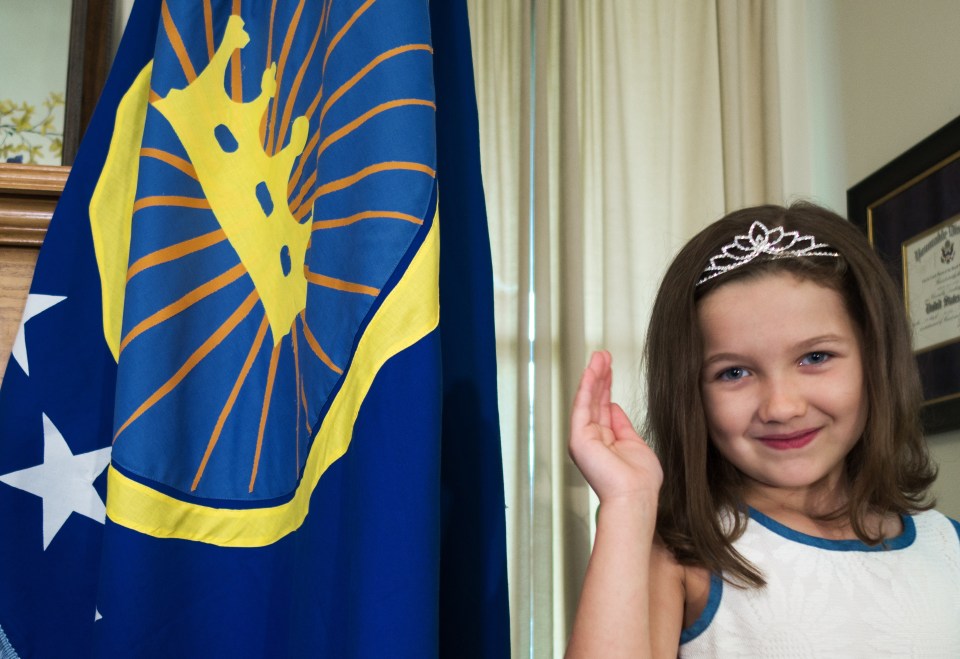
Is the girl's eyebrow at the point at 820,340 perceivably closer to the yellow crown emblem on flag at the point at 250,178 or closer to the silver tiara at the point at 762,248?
the silver tiara at the point at 762,248

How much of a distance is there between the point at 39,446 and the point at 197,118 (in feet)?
1.17

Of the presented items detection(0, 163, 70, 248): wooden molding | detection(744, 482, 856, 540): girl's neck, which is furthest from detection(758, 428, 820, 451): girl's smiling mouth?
detection(0, 163, 70, 248): wooden molding

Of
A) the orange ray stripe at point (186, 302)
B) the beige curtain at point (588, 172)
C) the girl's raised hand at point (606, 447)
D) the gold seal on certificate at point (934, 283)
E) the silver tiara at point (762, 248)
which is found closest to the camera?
the orange ray stripe at point (186, 302)

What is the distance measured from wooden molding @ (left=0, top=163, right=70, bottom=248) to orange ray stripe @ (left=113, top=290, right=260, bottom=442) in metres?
0.42

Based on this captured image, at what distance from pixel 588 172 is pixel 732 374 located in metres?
1.26

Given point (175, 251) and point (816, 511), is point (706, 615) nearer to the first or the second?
point (816, 511)

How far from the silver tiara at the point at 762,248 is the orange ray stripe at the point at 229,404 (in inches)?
25.1

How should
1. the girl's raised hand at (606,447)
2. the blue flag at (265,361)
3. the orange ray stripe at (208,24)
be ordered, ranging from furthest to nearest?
the girl's raised hand at (606,447)
the orange ray stripe at (208,24)
the blue flag at (265,361)

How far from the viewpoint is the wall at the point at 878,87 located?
1.85 meters

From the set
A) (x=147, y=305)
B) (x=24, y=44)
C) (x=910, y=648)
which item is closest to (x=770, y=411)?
(x=910, y=648)

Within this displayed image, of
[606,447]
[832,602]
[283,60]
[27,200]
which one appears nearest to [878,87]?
[832,602]

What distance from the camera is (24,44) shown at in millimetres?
1327

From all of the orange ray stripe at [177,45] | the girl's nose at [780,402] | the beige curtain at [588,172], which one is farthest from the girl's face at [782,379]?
the beige curtain at [588,172]

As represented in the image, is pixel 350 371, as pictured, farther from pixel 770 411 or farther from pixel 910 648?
pixel 910 648
